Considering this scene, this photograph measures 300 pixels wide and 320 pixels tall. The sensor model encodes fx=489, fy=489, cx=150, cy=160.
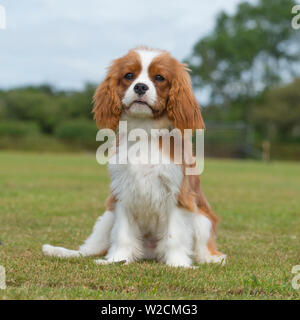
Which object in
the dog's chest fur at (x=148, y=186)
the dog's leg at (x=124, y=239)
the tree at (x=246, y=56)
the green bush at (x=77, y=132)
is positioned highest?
the tree at (x=246, y=56)

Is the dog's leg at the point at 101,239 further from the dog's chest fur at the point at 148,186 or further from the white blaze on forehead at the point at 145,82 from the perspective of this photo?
the white blaze on forehead at the point at 145,82

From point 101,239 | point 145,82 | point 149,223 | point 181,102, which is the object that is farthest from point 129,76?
point 101,239

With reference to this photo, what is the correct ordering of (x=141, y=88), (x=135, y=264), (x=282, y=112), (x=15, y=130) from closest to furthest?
(x=141, y=88), (x=135, y=264), (x=282, y=112), (x=15, y=130)

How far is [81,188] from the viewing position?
12133mm

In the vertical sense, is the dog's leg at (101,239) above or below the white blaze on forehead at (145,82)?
below

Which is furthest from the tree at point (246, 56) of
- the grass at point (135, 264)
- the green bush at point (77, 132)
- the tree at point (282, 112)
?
the grass at point (135, 264)

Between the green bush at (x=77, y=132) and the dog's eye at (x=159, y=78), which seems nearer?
the dog's eye at (x=159, y=78)

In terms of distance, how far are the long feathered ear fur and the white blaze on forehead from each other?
0.77 feet

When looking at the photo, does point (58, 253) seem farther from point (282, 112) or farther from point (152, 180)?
point (282, 112)

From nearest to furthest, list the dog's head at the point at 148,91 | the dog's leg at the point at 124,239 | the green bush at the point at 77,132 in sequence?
1. the dog's head at the point at 148,91
2. the dog's leg at the point at 124,239
3. the green bush at the point at 77,132

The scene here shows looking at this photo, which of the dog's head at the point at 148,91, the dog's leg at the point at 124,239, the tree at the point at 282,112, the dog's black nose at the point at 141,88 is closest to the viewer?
the dog's black nose at the point at 141,88

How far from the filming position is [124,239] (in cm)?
463

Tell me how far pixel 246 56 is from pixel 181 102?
178ft

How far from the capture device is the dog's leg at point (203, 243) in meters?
4.79
